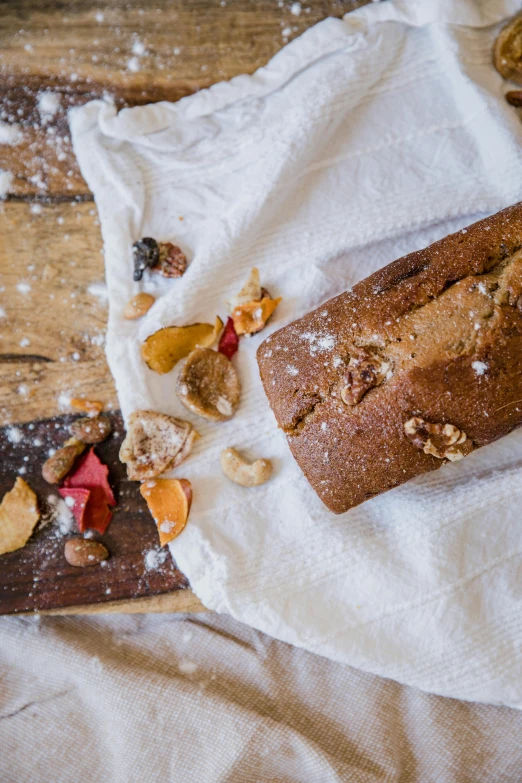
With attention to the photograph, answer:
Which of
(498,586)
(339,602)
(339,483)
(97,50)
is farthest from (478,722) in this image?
(97,50)

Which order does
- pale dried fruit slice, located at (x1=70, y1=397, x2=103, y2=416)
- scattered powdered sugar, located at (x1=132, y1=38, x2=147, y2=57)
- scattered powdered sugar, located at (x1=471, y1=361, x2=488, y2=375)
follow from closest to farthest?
scattered powdered sugar, located at (x1=471, y1=361, x2=488, y2=375) < pale dried fruit slice, located at (x1=70, y1=397, x2=103, y2=416) < scattered powdered sugar, located at (x1=132, y1=38, x2=147, y2=57)

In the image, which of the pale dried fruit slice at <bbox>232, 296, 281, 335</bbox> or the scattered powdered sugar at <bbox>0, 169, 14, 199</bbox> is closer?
the pale dried fruit slice at <bbox>232, 296, 281, 335</bbox>

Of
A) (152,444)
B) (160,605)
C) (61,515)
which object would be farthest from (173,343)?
(160,605)

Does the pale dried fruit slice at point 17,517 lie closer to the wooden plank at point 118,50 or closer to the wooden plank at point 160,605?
the wooden plank at point 160,605

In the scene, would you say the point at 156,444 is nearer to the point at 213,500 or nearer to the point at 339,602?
the point at 213,500

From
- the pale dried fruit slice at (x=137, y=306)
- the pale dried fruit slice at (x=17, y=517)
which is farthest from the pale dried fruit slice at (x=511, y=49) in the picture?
A: the pale dried fruit slice at (x=17, y=517)

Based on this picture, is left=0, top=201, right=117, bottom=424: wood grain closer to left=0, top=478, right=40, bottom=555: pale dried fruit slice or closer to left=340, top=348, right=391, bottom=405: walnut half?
left=0, top=478, right=40, bottom=555: pale dried fruit slice

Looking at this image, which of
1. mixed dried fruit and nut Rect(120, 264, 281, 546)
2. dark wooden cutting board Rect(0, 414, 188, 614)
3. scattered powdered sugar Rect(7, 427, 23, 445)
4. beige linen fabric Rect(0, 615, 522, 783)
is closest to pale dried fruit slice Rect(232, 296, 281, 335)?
mixed dried fruit and nut Rect(120, 264, 281, 546)
